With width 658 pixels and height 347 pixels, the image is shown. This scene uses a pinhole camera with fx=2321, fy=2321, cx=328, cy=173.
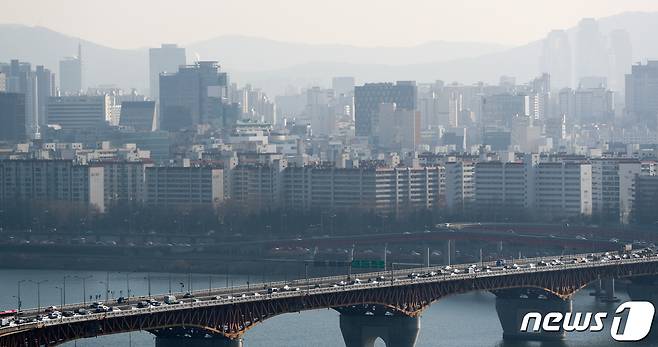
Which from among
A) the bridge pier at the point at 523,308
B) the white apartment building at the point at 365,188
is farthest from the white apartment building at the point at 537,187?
the bridge pier at the point at 523,308

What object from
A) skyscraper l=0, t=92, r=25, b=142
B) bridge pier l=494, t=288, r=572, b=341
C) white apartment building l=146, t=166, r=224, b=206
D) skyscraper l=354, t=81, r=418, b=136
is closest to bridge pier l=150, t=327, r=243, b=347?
bridge pier l=494, t=288, r=572, b=341

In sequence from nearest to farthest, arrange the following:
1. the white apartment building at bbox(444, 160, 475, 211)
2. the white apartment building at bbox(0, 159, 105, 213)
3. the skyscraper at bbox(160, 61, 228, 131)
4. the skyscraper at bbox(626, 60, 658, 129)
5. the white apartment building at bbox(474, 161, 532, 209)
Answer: the white apartment building at bbox(474, 161, 532, 209) < the white apartment building at bbox(444, 160, 475, 211) < the white apartment building at bbox(0, 159, 105, 213) < the skyscraper at bbox(160, 61, 228, 131) < the skyscraper at bbox(626, 60, 658, 129)

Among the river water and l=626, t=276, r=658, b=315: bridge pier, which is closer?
the river water

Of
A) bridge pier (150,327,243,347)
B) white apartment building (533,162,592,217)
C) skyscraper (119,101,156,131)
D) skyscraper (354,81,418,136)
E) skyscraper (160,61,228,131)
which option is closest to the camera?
bridge pier (150,327,243,347)

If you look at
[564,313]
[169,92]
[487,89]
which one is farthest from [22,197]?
[487,89]

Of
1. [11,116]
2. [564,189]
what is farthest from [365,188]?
[11,116]

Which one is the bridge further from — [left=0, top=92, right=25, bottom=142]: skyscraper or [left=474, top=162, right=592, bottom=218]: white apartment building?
[left=0, top=92, right=25, bottom=142]: skyscraper

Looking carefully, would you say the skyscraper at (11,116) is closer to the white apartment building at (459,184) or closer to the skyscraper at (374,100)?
the skyscraper at (374,100)
